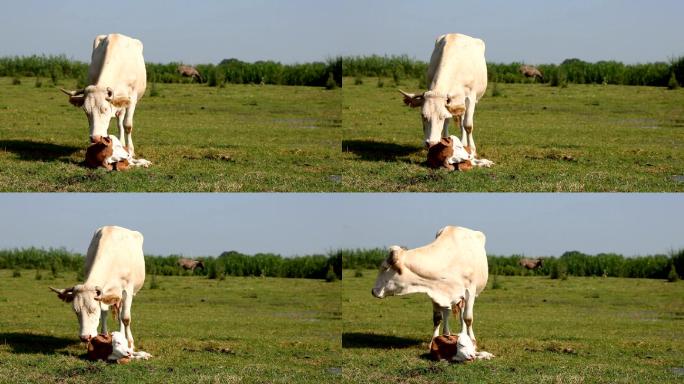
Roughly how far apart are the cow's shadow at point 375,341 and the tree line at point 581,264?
1293 cm

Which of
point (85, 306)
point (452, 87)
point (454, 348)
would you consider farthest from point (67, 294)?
point (452, 87)

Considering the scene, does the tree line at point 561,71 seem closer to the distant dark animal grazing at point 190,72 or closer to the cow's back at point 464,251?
the distant dark animal grazing at point 190,72

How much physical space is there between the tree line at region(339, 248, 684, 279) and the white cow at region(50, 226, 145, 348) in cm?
1426

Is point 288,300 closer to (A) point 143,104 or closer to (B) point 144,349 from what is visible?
(A) point 143,104

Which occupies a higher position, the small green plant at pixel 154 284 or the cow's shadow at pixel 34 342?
the cow's shadow at pixel 34 342

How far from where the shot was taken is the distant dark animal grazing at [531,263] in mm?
36594

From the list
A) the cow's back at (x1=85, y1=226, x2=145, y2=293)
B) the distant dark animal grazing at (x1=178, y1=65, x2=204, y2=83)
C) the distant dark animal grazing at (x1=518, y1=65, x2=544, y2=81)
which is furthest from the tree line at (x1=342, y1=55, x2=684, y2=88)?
the cow's back at (x1=85, y1=226, x2=145, y2=293)

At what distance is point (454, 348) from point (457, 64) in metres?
5.97

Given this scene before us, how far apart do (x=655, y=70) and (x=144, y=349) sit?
23093mm

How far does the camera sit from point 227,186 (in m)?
22.2

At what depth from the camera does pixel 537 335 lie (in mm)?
22375

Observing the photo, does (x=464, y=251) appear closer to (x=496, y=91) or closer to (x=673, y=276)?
(x=673, y=276)

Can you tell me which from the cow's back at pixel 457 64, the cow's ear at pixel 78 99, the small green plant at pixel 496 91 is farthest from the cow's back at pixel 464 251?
the small green plant at pixel 496 91

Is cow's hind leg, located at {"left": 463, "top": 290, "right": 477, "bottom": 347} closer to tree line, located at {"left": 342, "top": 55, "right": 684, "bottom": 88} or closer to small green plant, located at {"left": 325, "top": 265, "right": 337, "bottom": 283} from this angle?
small green plant, located at {"left": 325, "top": 265, "right": 337, "bottom": 283}
